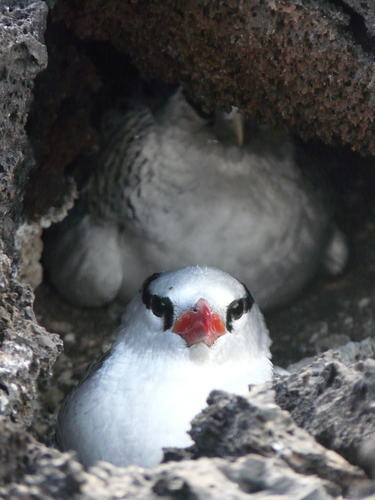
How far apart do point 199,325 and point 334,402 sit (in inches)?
31.8

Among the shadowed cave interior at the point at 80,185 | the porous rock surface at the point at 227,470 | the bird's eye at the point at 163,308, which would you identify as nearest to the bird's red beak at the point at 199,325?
the bird's eye at the point at 163,308

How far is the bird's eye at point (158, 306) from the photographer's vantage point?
2.59 meters

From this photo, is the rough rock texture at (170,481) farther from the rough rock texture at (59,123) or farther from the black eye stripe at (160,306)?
the rough rock texture at (59,123)

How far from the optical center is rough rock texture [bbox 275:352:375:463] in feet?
4.90

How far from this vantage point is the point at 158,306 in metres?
2.62

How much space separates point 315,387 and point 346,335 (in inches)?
76.9

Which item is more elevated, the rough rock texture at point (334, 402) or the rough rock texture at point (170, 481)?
the rough rock texture at point (334, 402)

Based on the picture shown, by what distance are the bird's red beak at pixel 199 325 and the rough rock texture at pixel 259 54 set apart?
3.30 feet

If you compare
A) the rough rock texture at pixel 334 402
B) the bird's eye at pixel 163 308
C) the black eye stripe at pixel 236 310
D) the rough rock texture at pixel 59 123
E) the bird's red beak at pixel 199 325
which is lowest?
the rough rock texture at pixel 334 402

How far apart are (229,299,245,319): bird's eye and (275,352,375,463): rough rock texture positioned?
3.07 ft

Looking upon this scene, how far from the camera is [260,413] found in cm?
149

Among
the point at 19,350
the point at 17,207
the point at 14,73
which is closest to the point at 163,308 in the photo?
the point at 17,207

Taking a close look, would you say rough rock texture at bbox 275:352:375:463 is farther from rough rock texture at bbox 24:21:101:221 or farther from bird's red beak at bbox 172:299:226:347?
rough rock texture at bbox 24:21:101:221

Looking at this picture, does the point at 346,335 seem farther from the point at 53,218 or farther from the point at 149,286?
the point at 53,218
